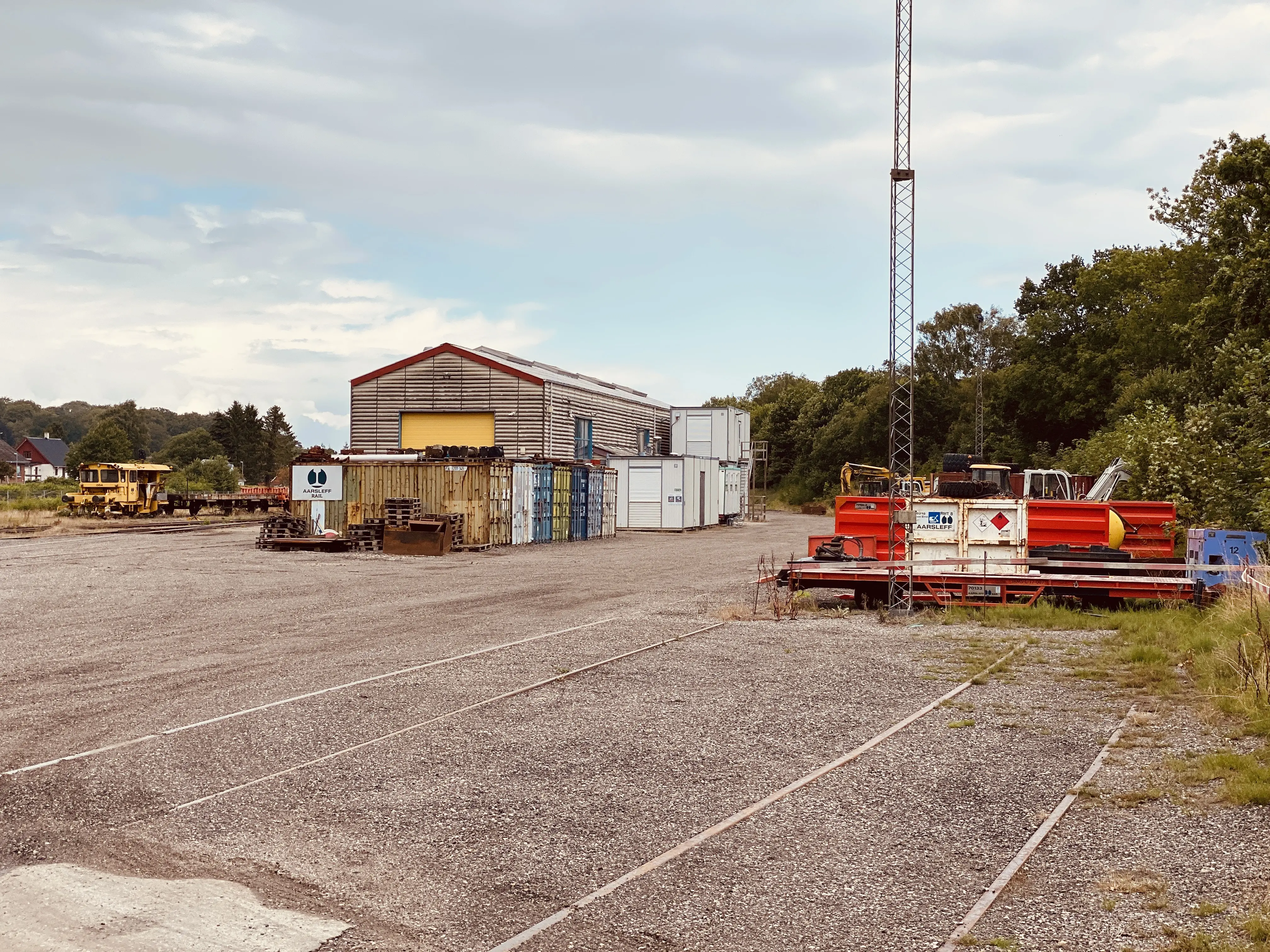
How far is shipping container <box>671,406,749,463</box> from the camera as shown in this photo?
5981 cm

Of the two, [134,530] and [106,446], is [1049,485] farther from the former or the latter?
[106,446]

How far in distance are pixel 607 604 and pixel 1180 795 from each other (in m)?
12.5

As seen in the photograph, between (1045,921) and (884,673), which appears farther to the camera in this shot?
(884,673)

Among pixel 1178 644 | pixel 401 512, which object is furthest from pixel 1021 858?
pixel 401 512

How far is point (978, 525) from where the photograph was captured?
20.2 metres

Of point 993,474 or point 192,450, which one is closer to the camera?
point 993,474

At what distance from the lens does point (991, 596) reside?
18.4 m

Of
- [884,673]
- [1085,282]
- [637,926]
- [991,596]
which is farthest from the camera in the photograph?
[1085,282]

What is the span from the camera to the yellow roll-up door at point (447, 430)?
48.4m

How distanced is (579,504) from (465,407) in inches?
425

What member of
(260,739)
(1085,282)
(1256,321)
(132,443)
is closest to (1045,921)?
(260,739)

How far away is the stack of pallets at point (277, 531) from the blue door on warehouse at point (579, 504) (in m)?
10.2

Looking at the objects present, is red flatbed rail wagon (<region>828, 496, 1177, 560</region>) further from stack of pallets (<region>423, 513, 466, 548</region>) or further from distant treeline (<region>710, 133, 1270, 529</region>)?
stack of pallets (<region>423, 513, 466, 548</region>)

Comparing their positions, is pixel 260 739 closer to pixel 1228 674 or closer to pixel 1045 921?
pixel 1045 921
